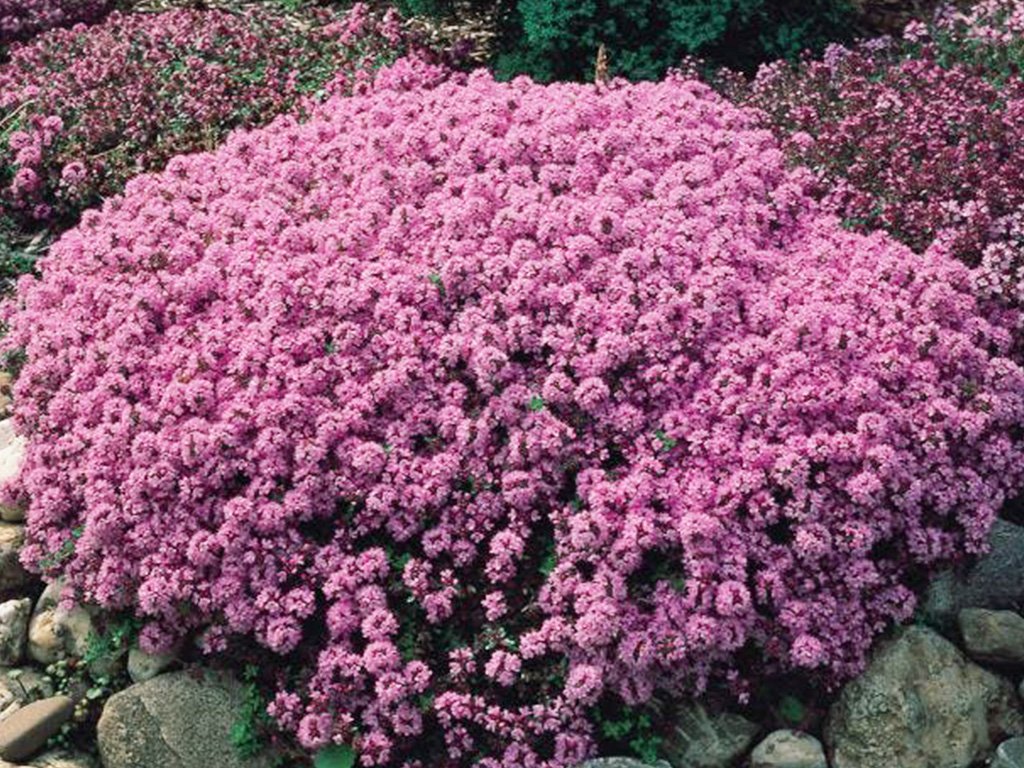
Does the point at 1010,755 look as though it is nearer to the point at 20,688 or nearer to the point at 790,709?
the point at 790,709

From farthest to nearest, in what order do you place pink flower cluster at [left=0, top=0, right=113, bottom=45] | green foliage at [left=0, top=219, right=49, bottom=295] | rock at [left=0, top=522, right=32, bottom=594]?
pink flower cluster at [left=0, top=0, right=113, bottom=45] → green foliage at [left=0, top=219, right=49, bottom=295] → rock at [left=0, top=522, right=32, bottom=594]

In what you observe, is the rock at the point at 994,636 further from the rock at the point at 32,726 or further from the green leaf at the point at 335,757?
the rock at the point at 32,726

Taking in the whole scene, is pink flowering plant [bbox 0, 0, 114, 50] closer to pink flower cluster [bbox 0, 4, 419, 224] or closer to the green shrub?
pink flower cluster [bbox 0, 4, 419, 224]

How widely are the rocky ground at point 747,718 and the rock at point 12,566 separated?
0.96ft

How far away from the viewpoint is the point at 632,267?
228 inches

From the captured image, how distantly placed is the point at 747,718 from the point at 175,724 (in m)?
2.37

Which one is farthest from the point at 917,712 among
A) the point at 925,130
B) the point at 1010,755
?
the point at 925,130

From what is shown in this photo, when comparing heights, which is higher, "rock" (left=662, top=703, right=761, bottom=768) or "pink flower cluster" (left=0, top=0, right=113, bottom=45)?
"pink flower cluster" (left=0, top=0, right=113, bottom=45)

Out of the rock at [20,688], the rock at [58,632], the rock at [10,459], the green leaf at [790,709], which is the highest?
the rock at [10,459]

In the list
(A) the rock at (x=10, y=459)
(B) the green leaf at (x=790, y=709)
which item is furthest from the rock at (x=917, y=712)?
(A) the rock at (x=10, y=459)

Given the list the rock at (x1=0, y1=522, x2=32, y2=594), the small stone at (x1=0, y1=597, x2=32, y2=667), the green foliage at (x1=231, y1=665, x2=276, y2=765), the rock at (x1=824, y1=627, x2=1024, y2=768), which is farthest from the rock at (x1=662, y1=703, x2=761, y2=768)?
the rock at (x1=0, y1=522, x2=32, y2=594)

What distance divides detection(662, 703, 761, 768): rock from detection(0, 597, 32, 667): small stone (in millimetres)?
2958

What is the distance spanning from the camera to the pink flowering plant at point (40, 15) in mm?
10633

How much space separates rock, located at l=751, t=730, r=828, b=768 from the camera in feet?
16.5
